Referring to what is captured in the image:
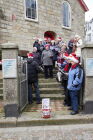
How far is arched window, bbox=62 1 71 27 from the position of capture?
15991 mm

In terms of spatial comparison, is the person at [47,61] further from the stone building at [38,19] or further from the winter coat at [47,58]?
the stone building at [38,19]

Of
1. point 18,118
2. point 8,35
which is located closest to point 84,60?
point 18,118

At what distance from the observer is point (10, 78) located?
16.2 ft

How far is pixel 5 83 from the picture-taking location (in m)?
4.96

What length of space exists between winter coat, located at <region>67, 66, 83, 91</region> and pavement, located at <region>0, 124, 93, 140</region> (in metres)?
1.10

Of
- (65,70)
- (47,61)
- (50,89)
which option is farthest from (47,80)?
(65,70)

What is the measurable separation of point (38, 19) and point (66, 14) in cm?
366

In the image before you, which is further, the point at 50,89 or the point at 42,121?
the point at 50,89

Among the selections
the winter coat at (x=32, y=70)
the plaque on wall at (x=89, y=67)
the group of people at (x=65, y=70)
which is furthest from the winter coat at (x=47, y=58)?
the plaque on wall at (x=89, y=67)

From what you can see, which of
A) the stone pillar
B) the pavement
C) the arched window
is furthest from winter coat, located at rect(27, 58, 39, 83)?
the arched window

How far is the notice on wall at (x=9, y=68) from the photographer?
4.87m

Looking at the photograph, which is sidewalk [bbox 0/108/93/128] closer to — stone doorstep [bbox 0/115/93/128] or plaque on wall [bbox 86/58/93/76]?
stone doorstep [bbox 0/115/93/128]

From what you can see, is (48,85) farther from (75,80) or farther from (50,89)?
(75,80)

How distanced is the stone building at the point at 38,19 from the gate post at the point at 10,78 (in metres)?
7.23
